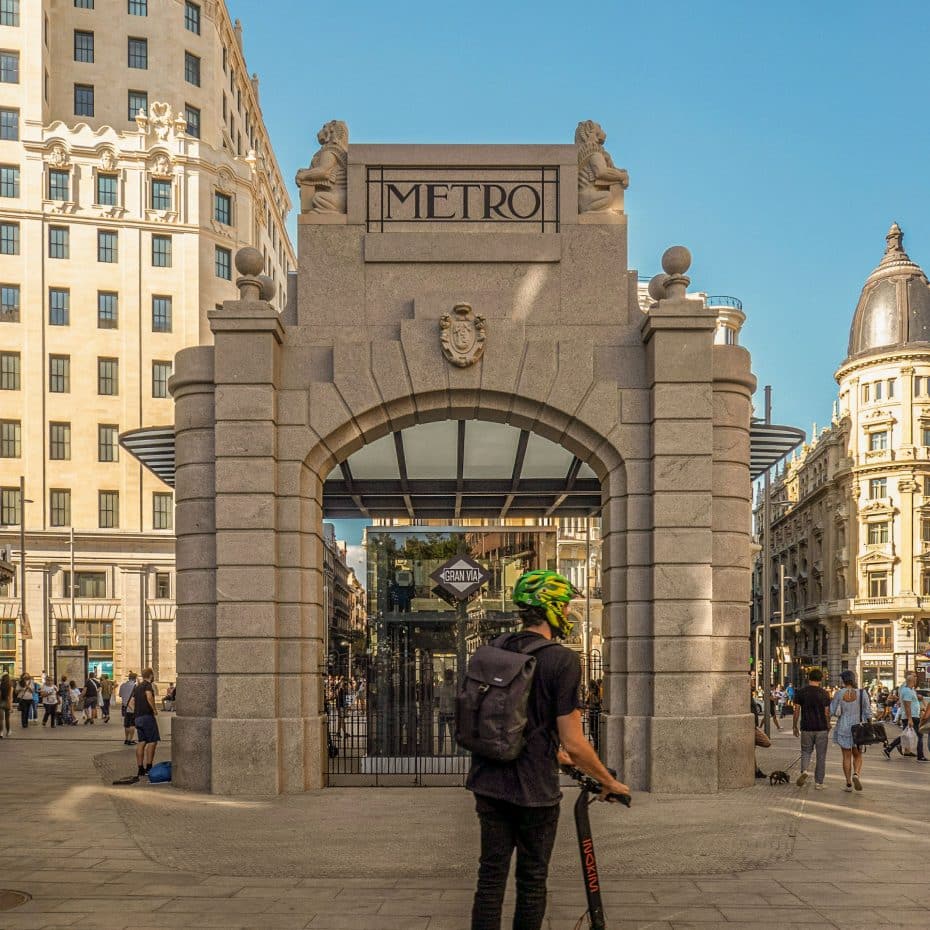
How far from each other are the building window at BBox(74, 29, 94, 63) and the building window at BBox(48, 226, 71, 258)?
909 centimetres

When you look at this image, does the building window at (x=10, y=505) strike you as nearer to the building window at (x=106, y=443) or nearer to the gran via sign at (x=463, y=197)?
the building window at (x=106, y=443)

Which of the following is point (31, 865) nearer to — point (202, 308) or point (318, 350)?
point (318, 350)

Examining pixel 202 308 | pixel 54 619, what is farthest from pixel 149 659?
pixel 202 308

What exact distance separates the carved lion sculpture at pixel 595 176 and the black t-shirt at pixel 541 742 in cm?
1053

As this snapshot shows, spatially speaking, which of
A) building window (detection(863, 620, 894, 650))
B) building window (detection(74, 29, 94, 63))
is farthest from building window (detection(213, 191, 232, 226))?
building window (detection(863, 620, 894, 650))

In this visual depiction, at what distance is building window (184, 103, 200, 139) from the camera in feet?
202

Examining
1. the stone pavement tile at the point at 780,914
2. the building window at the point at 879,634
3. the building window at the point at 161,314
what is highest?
the building window at the point at 161,314

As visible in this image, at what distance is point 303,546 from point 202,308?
47102 mm

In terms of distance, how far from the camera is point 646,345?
48.7 feet

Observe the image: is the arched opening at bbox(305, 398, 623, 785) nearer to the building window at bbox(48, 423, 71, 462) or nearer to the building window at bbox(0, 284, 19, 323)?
the building window at bbox(48, 423, 71, 462)

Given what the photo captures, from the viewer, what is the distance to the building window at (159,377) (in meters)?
58.3

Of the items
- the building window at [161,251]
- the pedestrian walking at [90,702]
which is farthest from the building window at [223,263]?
the pedestrian walking at [90,702]

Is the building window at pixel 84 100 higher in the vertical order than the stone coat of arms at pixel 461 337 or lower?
higher

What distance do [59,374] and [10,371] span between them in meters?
2.23
